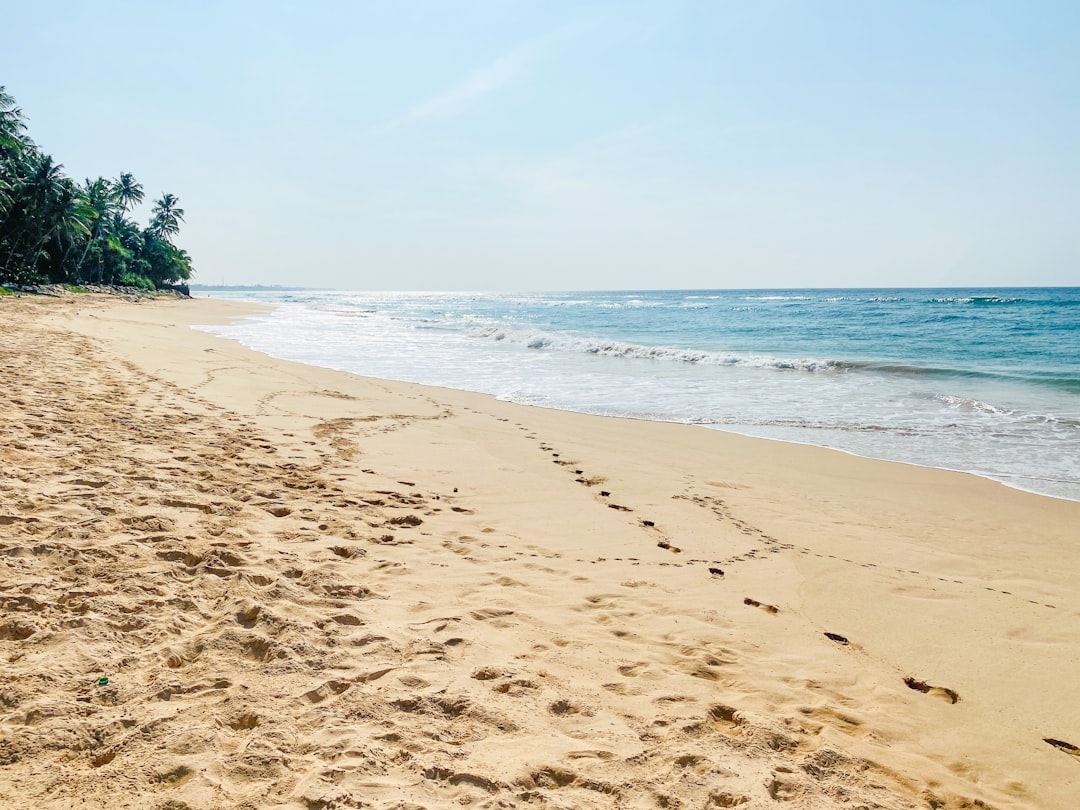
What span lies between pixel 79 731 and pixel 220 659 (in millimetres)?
603

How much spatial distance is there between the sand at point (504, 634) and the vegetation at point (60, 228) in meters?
40.2

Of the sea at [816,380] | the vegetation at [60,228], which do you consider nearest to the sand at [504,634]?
the sea at [816,380]

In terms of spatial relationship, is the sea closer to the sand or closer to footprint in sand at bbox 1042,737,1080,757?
the sand

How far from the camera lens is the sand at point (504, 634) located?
7.23ft

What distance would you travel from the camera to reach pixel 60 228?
43.1m

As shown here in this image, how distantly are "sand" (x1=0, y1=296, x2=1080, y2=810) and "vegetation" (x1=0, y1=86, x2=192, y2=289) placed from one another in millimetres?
40234

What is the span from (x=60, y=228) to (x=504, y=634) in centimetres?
5359

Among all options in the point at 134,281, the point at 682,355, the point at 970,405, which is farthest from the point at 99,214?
the point at 970,405

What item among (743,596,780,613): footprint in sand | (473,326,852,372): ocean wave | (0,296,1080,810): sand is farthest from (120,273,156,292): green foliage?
(743,596,780,613): footprint in sand

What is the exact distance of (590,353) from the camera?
22.7m

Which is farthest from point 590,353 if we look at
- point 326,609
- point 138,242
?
point 138,242

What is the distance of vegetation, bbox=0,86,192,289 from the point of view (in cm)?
3972

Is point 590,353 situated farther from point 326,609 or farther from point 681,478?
point 326,609

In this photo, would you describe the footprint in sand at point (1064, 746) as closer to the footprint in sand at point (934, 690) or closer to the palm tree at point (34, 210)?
the footprint in sand at point (934, 690)
